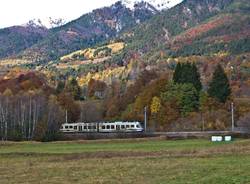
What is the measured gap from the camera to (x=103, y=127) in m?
104

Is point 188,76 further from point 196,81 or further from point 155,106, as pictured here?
point 155,106

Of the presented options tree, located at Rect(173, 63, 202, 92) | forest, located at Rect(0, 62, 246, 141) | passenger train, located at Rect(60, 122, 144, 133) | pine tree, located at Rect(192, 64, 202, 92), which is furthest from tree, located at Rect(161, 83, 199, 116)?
passenger train, located at Rect(60, 122, 144, 133)

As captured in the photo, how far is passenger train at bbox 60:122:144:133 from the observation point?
9950cm

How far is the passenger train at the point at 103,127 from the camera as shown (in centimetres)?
9950

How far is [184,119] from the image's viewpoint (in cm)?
10331

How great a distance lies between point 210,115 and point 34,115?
3412 cm

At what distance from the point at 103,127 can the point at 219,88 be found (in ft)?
85.8

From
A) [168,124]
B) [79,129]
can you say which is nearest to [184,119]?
[168,124]

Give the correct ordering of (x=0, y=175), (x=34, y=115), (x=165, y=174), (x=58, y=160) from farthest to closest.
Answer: (x=34, y=115) < (x=58, y=160) < (x=0, y=175) < (x=165, y=174)

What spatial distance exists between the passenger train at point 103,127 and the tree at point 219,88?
17.6 m

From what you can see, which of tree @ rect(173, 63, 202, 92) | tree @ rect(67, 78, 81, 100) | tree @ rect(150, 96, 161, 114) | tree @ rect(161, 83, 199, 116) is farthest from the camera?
tree @ rect(67, 78, 81, 100)

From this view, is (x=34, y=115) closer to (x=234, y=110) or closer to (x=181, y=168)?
(x=234, y=110)

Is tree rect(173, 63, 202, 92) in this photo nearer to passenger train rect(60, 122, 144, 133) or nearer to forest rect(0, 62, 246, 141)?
forest rect(0, 62, 246, 141)

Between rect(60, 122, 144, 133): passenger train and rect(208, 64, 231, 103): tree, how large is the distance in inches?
693
